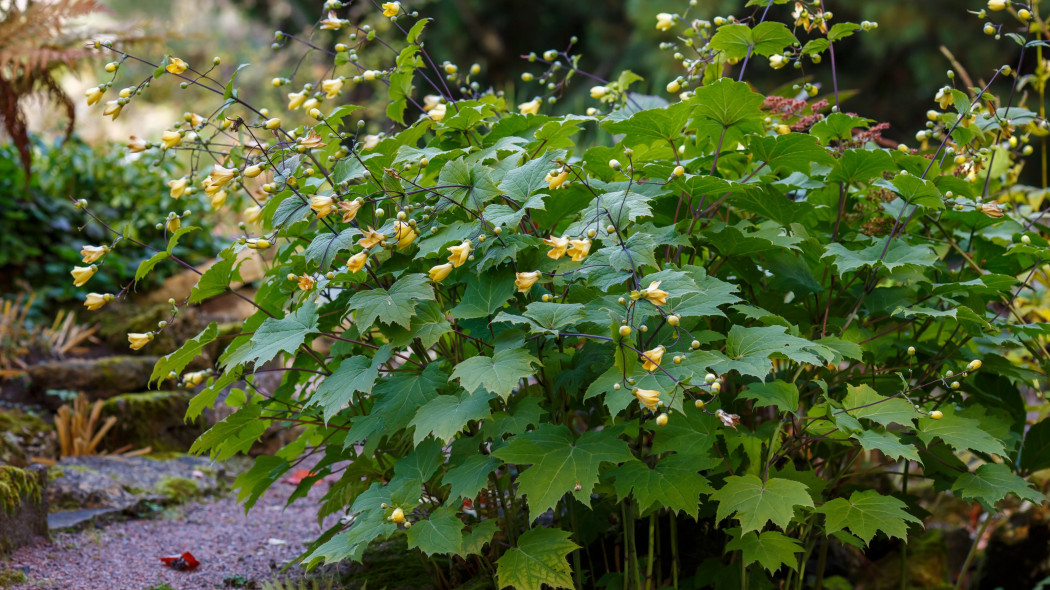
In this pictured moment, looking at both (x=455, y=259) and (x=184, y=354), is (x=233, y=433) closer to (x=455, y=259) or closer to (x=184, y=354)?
(x=184, y=354)

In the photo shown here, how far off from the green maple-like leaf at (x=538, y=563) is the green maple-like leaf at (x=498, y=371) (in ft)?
1.37

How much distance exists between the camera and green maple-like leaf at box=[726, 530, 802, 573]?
5.93 feet

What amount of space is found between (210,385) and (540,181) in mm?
935

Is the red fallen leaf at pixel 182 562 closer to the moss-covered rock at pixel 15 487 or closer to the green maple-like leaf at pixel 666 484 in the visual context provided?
the moss-covered rock at pixel 15 487

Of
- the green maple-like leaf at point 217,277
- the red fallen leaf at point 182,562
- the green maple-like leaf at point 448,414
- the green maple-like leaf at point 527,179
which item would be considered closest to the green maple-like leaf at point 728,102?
the green maple-like leaf at point 527,179

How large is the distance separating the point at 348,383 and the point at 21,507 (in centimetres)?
165

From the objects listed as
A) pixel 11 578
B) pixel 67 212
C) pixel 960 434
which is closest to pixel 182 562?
pixel 11 578

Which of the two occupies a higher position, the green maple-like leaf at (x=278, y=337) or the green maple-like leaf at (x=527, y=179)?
the green maple-like leaf at (x=527, y=179)

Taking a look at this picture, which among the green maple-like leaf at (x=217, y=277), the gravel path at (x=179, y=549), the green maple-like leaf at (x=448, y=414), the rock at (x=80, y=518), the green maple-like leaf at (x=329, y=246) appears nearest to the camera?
the green maple-like leaf at (x=448, y=414)

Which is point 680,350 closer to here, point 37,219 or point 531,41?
point 37,219

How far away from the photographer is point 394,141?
1.99 metres

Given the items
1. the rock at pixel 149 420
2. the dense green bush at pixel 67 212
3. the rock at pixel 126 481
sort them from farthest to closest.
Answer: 1. the dense green bush at pixel 67 212
2. the rock at pixel 149 420
3. the rock at pixel 126 481

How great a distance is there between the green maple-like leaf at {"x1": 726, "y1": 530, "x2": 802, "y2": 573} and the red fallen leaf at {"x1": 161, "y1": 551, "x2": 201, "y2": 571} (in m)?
1.77

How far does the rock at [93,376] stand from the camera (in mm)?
3957
